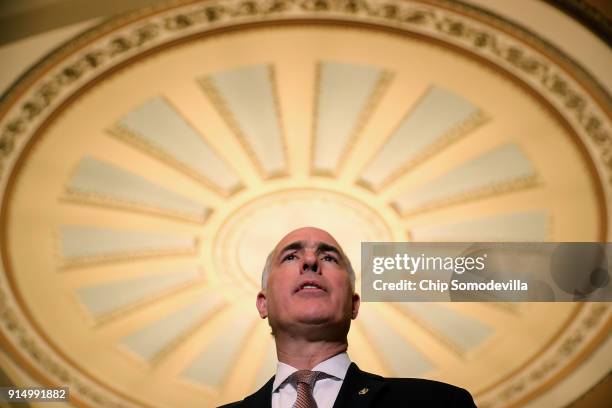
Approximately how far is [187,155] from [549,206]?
9.01 ft

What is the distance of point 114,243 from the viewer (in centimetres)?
553

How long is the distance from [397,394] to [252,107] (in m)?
3.14

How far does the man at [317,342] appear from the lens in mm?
1790

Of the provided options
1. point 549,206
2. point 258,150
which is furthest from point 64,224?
point 549,206

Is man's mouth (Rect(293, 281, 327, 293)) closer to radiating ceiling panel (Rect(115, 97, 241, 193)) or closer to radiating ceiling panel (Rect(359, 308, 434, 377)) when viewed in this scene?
radiating ceiling panel (Rect(115, 97, 241, 193))

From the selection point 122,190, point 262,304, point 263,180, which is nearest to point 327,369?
point 262,304

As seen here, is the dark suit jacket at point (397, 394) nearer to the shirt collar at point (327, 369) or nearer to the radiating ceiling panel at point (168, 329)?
the shirt collar at point (327, 369)

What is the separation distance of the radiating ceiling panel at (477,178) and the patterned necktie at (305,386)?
11.0ft

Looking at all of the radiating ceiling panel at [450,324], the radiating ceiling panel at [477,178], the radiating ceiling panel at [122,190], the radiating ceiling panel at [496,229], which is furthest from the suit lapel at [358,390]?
the radiating ceiling panel at [450,324]

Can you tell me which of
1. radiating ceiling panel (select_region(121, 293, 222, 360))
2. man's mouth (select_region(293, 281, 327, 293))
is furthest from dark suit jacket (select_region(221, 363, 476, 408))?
radiating ceiling panel (select_region(121, 293, 222, 360))

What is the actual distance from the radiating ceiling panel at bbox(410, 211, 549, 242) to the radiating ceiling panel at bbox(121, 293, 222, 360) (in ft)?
6.46

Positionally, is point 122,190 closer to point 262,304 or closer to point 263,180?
point 263,180

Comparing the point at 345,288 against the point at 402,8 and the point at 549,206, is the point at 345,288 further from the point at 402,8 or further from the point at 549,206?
the point at 549,206

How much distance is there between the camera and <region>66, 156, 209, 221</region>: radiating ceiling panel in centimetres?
499
